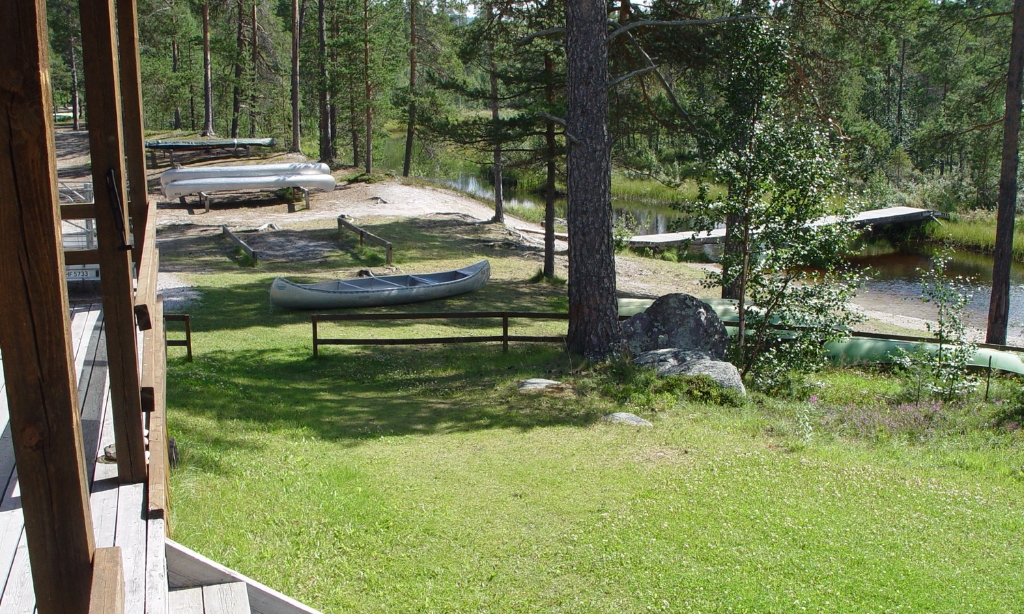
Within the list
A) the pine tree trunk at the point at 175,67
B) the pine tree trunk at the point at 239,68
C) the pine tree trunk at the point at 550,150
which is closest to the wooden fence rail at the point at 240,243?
the pine tree trunk at the point at 550,150

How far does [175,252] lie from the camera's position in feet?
78.3

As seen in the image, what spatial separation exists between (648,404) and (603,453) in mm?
2674

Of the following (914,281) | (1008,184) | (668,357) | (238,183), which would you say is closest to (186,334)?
(668,357)

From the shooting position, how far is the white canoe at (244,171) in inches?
1213

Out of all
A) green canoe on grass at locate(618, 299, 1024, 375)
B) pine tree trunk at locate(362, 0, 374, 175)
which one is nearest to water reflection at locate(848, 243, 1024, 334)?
green canoe on grass at locate(618, 299, 1024, 375)

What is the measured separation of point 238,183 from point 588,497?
26381 mm

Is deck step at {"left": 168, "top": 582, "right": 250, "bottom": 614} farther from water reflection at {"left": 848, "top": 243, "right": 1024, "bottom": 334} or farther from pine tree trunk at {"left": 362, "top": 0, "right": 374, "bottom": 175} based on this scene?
pine tree trunk at {"left": 362, "top": 0, "right": 374, "bottom": 175}

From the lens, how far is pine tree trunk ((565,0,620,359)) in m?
13.1

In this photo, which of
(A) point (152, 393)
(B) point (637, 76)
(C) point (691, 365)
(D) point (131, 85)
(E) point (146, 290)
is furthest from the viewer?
(B) point (637, 76)

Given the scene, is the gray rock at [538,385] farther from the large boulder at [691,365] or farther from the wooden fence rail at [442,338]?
the wooden fence rail at [442,338]

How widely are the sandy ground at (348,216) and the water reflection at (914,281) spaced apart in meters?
0.25

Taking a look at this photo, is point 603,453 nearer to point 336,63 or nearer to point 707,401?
point 707,401

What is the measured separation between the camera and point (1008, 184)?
17.0 metres

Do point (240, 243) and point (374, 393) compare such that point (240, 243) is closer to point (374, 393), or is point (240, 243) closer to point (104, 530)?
point (374, 393)
